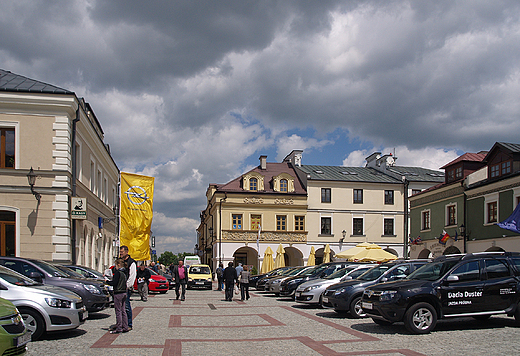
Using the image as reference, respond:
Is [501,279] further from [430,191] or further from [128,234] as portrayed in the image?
[430,191]

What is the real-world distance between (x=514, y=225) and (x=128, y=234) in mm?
17316

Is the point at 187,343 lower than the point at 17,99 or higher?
lower

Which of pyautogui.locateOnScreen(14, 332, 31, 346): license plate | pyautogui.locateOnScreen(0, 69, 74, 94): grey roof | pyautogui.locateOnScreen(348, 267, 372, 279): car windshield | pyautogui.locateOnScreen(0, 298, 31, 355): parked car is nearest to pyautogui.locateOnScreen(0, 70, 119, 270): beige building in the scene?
pyautogui.locateOnScreen(0, 69, 74, 94): grey roof

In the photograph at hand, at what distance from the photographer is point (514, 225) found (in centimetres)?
2262

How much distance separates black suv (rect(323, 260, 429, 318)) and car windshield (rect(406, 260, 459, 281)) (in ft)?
6.98

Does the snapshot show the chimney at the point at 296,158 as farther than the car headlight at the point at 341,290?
Yes

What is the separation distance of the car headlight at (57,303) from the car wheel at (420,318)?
23.7 feet

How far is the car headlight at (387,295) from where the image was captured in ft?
36.0

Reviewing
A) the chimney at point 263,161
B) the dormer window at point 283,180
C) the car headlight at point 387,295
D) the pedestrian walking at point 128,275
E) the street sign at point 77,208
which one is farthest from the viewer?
the chimney at point 263,161

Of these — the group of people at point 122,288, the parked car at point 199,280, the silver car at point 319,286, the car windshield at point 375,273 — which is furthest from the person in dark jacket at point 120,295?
the parked car at point 199,280

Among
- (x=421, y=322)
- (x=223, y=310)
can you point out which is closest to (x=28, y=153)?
(x=223, y=310)

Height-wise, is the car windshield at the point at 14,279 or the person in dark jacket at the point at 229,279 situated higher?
the car windshield at the point at 14,279

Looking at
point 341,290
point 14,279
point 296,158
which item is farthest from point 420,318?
point 296,158

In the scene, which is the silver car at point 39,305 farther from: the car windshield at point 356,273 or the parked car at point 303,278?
the parked car at point 303,278
